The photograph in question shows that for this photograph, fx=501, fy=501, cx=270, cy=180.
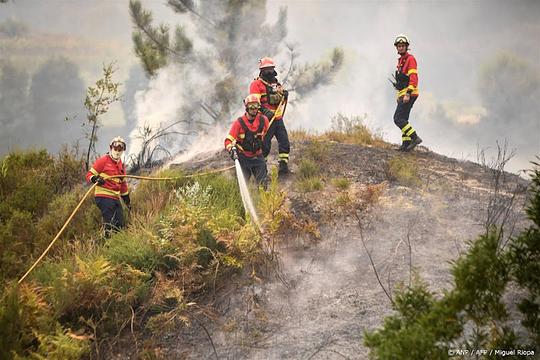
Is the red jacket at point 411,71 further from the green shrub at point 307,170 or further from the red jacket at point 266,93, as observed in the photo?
the red jacket at point 266,93

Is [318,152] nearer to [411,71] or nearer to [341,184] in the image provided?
[341,184]

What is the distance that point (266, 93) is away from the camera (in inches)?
332

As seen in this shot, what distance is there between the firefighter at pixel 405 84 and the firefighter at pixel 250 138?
3216 mm

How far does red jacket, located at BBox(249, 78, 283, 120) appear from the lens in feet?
27.4

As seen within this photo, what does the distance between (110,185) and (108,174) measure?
0.56ft

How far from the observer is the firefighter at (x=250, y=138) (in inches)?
297

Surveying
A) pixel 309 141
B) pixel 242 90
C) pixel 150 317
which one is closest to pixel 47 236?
pixel 150 317

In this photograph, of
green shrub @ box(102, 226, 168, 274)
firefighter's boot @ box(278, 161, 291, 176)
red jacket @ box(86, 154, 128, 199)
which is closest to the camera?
green shrub @ box(102, 226, 168, 274)

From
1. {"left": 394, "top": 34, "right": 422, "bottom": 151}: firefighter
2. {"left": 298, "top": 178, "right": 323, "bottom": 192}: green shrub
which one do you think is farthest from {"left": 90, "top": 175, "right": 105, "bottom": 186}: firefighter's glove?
{"left": 394, "top": 34, "right": 422, "bottom": 151}: firefighter

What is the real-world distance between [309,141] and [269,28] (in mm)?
7662

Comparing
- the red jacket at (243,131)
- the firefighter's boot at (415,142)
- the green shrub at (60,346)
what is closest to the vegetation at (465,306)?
the green shrub at (60,346)

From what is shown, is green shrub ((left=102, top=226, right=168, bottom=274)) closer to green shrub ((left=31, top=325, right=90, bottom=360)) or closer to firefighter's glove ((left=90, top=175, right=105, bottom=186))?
green shrub ((left=31, top=325, right=90, bottom=360))

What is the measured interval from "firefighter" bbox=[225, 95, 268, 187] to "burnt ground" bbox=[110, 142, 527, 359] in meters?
0.71

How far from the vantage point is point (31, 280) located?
517cm
